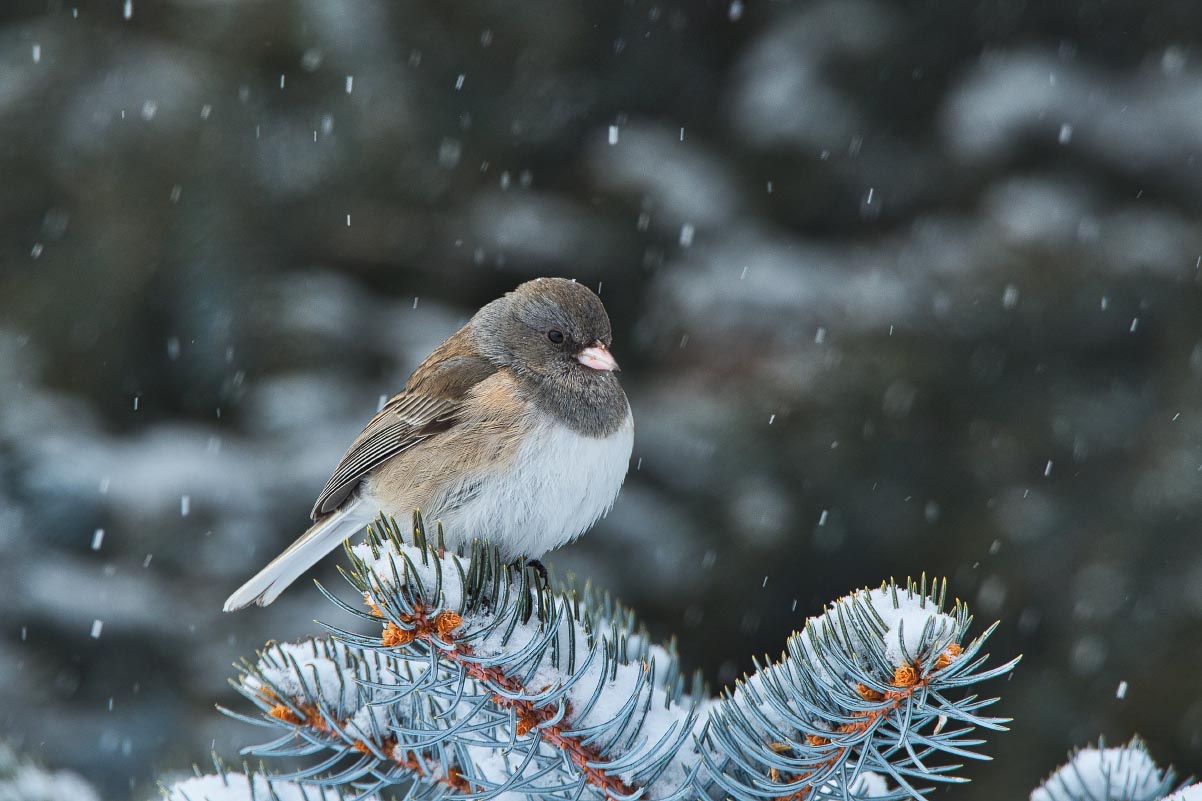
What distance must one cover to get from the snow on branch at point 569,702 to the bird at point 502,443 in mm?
415

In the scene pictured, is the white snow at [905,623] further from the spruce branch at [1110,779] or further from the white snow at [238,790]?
the white snow at [238,790]

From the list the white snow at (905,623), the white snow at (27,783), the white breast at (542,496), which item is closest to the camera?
the white snow at (905,623)

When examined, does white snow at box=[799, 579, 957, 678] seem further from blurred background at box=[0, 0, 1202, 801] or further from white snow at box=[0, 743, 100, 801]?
blurred background at box=[0, 0, 1202, 801]

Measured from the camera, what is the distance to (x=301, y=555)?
5.90ft

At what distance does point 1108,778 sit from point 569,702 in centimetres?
59

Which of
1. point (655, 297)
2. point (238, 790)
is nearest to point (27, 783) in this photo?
point (238, 790)

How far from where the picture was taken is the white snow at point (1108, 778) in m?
1.08

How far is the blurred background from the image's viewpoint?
6.59 ft

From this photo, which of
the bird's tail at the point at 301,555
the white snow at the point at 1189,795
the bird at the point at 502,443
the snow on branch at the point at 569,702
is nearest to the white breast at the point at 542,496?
the bird at the point at 502,443

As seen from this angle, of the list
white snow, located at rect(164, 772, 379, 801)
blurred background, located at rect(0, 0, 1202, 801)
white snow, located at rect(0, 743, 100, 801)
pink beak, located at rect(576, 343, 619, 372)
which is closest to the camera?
white snow, located at rect(164, 772, 379, 801)

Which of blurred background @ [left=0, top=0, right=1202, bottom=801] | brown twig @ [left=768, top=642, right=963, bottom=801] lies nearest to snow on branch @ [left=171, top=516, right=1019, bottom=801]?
brown twig @ [left=768, top=642, right=963, bottom=801]

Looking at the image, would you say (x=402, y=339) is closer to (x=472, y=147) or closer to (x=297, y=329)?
(x=297, y=329)

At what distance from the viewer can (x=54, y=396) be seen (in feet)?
7.52

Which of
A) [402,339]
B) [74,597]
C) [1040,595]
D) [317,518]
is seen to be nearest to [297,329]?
[402,339]
